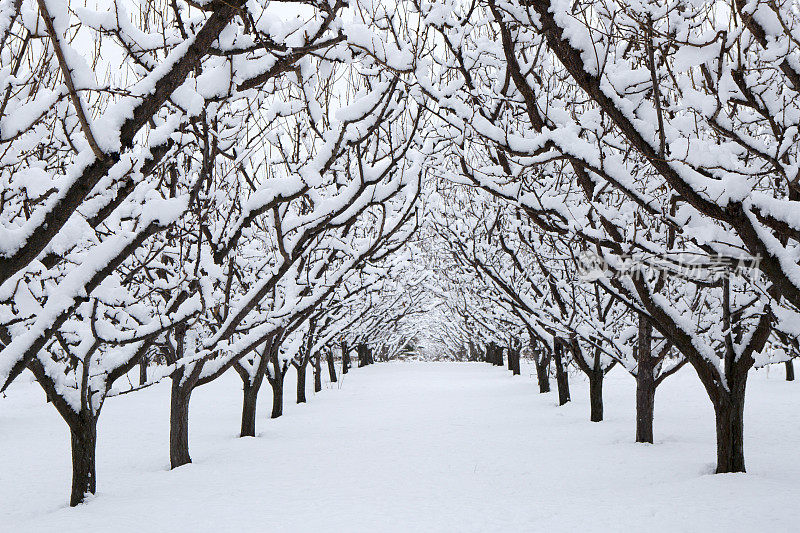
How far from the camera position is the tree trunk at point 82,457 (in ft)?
18.8

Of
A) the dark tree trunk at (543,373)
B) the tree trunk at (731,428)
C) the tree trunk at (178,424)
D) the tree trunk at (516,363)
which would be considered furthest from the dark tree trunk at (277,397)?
the tree trunk at (516,363)

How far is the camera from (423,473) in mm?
6812

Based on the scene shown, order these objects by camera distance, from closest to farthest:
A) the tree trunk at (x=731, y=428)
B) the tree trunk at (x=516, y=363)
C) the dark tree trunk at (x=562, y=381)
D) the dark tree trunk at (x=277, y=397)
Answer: the tree trunk at (x=731, y=428) → the dark tree trunk at (x=277, y=397) → the dark tree trunk at (x=562, y=381) → the tree trunk at (x=516, y=363)

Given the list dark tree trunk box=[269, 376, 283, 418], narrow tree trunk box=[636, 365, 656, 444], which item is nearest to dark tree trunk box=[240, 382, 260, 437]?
dark tree trunk box=[269, 376, 283, 418]

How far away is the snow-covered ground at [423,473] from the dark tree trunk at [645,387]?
0.27 m

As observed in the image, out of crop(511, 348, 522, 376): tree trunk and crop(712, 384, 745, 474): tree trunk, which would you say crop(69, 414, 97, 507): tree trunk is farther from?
crop(511, 348, 522, 376): tree trunk

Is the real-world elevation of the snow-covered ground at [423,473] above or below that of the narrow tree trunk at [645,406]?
below

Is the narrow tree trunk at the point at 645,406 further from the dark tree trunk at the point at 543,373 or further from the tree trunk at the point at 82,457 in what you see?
the dark tree trunk at the point at 543,373

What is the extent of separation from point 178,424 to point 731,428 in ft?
21.1

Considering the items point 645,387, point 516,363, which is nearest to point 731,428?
point 645,387

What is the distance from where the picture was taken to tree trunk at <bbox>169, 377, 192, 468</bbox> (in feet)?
23.6

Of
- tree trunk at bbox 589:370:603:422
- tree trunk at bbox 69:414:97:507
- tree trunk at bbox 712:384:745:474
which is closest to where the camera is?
tree trunk at bbox 712:384:745:474

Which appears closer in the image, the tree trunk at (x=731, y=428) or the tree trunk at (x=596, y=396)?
the tree trunk at (x=731, y=428)

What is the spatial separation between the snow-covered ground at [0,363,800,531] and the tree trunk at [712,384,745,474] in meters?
0.26
